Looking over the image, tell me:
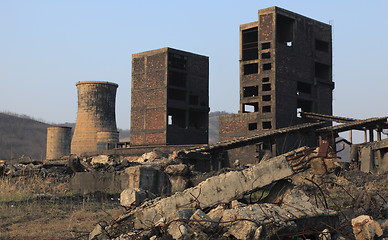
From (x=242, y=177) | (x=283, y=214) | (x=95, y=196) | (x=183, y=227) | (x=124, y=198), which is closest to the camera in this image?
(x=183, y=227)

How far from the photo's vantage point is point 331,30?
3409 cm

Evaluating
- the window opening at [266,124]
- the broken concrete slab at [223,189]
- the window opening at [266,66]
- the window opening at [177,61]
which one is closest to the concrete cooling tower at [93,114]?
the window opening at [177,61]

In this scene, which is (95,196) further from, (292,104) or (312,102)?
(312,102)

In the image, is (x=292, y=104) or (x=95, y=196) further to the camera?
(x=292, y=104)

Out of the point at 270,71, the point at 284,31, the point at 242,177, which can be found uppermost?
the point at 284,31

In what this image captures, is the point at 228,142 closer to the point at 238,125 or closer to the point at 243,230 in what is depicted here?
the point at 238,125

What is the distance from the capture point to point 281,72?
3025 cm

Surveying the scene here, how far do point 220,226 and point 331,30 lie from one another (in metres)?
31.5

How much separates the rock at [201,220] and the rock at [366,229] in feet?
6.10

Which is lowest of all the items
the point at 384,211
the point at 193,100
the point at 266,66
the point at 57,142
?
the point at 384,211

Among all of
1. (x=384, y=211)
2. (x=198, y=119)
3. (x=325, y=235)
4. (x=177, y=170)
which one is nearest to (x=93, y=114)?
(x=198, y=119)

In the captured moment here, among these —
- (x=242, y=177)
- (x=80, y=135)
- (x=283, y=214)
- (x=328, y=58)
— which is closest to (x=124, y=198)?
(x=242, y=177)

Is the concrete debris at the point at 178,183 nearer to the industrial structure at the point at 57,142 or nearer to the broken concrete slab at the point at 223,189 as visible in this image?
the broken concrete slab at the point at 223,189

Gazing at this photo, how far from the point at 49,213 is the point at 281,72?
2314 centimetres
